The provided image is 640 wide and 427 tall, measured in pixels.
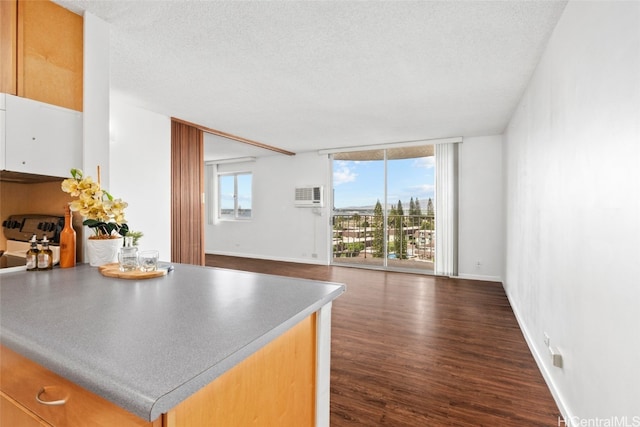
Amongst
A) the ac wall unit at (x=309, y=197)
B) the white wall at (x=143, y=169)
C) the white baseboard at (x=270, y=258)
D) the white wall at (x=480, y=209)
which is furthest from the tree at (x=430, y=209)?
the white wall at (x=143, y=169)

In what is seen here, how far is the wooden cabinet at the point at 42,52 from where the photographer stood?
5.16ft

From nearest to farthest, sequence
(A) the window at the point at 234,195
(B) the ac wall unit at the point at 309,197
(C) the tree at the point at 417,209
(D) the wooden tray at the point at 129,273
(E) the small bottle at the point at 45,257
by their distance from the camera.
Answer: (D) the wooden tray at the point at 129,273, (E) the small bottle at the point at 45,257, (C) the tree at the point at 417,209, (B) the ac wall unit at the point at 309,197, (A) the window at the point at 234,195

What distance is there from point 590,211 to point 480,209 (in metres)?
4.04

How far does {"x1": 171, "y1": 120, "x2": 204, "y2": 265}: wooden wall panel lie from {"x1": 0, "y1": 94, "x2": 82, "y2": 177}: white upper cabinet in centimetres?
262

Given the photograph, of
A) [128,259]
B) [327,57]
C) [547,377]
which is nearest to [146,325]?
[128,259]

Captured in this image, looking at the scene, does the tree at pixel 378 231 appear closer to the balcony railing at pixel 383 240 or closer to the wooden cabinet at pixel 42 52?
the balcony railing at pixel 383 240

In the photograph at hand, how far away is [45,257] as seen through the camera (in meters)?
1.47

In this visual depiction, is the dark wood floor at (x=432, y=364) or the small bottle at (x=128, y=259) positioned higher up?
the small bottle at (x=128, y=259)

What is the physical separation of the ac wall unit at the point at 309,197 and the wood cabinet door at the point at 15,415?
5765mm

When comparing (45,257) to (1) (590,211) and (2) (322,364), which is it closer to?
(2) (322,364)

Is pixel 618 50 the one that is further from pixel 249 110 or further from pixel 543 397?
pixel 249 110

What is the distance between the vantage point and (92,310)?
96 centimetres

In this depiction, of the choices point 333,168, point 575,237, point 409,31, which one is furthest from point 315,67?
point 333,168

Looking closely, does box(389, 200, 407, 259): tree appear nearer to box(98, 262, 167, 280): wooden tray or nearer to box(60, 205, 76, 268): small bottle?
box(98, 262, 167, 280): wooden tray
